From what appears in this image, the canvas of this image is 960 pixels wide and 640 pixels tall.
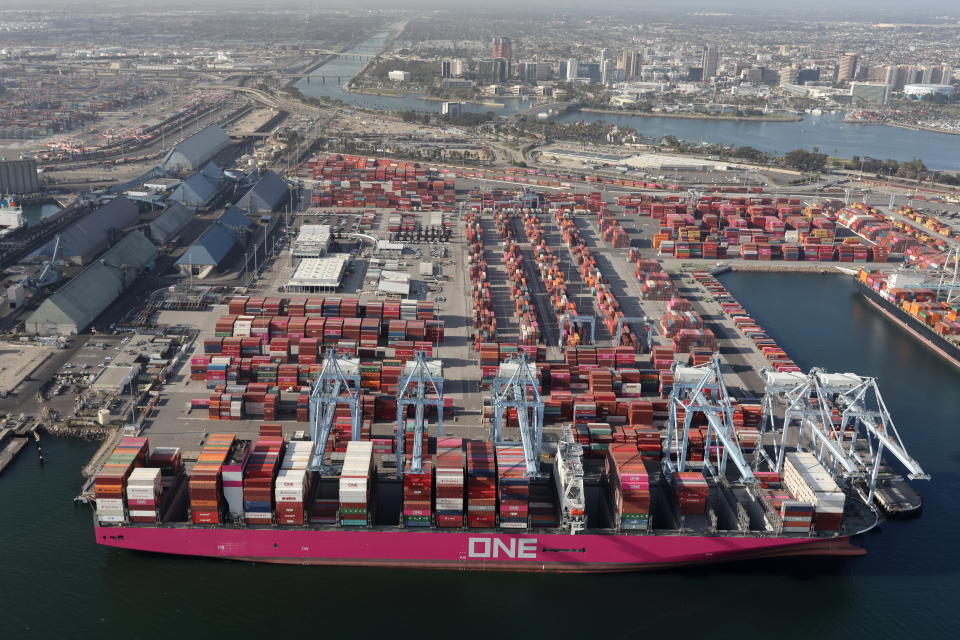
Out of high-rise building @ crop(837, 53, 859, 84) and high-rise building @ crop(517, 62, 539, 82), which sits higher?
high-rise building @ crop(837, 53, 859, 84)

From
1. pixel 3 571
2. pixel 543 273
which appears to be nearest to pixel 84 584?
pixel 3 571

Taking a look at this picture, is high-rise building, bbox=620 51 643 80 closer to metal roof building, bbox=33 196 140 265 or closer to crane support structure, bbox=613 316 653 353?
metal roof building, bbox=33 196 140 265

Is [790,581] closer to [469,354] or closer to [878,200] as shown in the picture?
Answer: [469,354]

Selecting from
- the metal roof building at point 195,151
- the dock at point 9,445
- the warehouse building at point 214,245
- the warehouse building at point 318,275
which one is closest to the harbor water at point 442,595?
the dock at point 9,445

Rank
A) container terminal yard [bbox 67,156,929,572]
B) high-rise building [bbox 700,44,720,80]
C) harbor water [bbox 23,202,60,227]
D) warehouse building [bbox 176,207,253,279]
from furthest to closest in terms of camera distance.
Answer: high-rise building [bbox 700,44,720,80]
harbor water [bbox 23,202,60,227]
warehouse building [bbox 176,207,253,279]
container terminal yard [bbox 67,156,929,572]

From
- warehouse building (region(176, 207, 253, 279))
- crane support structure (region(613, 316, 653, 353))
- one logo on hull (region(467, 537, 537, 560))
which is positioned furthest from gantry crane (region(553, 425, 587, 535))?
warehouse building (region(176, 207, 253, 279))

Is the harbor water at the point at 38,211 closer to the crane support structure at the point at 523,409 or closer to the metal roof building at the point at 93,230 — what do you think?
the metal roof building at the point at 93,230
